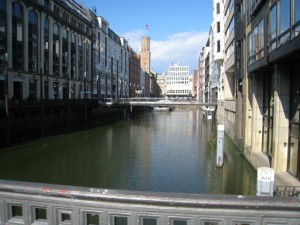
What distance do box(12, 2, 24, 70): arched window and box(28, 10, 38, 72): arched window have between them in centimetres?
235

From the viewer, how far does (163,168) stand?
26.4m

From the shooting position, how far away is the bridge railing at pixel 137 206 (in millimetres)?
4066

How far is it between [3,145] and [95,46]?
51664mm

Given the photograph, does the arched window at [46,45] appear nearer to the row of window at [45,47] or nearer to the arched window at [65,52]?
the row of window at [45,47]

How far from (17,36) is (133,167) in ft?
92.2

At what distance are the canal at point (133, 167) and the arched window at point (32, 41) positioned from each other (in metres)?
13.9

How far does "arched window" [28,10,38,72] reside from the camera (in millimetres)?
48125

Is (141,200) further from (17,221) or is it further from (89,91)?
(89,91)

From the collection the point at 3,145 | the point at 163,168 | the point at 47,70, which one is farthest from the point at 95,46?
the point at 163,168

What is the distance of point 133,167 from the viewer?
26672 mm

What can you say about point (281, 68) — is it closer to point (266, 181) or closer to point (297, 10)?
point (297, 10)

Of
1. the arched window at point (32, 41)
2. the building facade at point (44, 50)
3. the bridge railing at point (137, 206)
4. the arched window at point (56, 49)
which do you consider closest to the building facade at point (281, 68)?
the bridge railing at point (137, 206)

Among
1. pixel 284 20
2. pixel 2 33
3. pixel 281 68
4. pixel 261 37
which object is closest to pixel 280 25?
pixel 284 20

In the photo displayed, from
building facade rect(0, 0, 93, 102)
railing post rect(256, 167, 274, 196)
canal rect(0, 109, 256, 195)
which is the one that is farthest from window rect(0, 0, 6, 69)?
railing post rect(256, 167, 274, 196)
